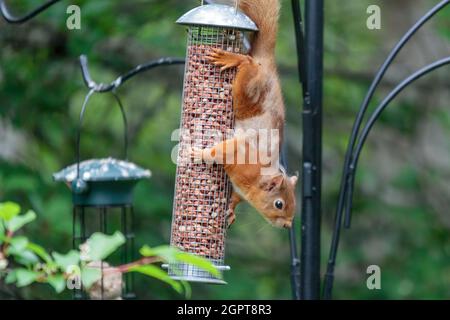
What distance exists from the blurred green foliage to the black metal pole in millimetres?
1470

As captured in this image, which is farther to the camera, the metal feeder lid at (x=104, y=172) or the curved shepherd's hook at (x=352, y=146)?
the metal feeder lid at (x=104, y=172)

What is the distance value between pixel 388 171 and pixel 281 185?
4.35 metres

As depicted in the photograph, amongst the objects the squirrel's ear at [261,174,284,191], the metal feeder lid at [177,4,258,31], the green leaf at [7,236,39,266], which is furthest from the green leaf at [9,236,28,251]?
the squirrel's ear at [261,174,284,191]

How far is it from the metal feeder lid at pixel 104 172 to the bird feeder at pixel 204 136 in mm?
311

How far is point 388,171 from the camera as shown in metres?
7.31

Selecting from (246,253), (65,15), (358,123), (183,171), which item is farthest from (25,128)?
(358,123)

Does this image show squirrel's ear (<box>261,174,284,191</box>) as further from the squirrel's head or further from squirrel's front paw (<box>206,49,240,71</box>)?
squirrel's front paw (<box>206,49,240,71</box>)

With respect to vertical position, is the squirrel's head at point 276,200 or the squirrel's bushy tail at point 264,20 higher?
the squirrel's bushy tail at point 264,20

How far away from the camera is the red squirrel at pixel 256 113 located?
3.00 m

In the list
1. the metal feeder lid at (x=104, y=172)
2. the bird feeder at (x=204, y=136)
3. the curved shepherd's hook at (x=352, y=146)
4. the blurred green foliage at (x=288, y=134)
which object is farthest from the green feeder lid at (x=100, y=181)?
the blurred green foliage at (x=288, y=134)

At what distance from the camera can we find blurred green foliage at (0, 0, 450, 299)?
5.17m

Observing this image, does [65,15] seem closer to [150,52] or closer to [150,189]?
[150,52]

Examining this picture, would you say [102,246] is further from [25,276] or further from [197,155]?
[197,155]

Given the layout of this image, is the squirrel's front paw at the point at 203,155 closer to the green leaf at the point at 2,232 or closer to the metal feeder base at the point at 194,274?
the metal feeder base at the point at 194,274
